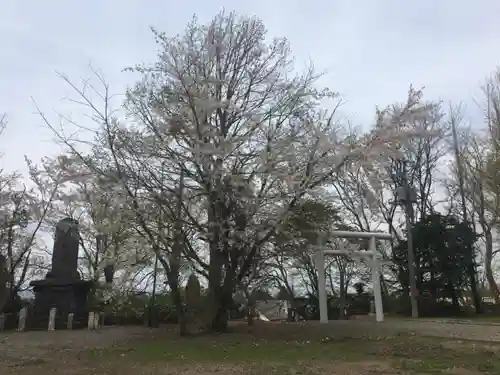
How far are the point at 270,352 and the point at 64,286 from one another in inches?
460

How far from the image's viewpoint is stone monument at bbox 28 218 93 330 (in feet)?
61.5

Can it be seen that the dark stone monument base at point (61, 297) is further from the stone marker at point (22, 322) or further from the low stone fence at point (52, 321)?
the stone marker at point (22, 322)

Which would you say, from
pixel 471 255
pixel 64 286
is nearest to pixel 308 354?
pixel 64 286

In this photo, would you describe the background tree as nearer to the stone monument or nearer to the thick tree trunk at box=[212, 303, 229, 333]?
the thick tree trunk at box=[212, 303, 229, 333]

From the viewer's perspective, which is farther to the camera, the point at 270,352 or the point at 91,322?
the point at 91,322

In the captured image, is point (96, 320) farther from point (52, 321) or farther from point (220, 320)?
point (220, 320)

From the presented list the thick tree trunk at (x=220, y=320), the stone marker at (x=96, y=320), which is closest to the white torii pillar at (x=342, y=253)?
the thick tree trunk at (x=220, y=320)

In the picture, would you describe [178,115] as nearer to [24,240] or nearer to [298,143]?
[298,143]

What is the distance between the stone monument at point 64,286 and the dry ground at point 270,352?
13.7ft

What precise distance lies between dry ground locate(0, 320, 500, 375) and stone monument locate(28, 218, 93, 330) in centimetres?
416

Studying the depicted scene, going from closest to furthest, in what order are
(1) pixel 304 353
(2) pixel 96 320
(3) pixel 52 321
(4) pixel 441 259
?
(1) pixel 304 353, (3) pixel 52 321, (2) pixel 96 320, (4) pixel 441 259

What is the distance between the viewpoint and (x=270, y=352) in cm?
993

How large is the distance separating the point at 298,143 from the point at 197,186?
286 centimetres

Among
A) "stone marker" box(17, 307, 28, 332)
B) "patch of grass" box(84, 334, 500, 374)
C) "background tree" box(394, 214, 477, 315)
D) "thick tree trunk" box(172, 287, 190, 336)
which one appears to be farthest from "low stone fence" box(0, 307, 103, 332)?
"background tree" box(394, 214, 477, 315)
